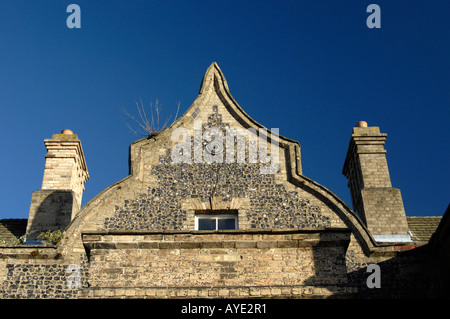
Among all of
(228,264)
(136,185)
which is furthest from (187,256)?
(136,185)

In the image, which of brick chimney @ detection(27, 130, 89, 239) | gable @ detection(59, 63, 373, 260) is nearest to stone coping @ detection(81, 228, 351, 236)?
gable @ detection(59, 63, 373, 260)

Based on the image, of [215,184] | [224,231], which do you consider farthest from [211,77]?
[224,231]

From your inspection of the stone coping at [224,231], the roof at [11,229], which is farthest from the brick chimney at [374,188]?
the roof at [11,229]

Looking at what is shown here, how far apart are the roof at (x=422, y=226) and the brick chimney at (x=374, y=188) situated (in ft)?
2.20

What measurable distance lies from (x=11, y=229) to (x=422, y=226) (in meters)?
11.8

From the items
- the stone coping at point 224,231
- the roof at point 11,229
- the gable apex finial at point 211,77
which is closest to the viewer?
the stone coping at point 224,231

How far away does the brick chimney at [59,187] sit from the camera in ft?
49.8

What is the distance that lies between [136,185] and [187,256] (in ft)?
9.07

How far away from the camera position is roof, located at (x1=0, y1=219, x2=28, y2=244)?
618 inches

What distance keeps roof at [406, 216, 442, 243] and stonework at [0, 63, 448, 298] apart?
1.14 m

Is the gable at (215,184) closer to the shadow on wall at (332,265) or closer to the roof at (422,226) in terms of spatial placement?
the shadow on wall at (332,265)

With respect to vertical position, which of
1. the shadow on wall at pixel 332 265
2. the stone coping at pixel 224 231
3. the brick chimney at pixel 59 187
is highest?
the brick chimney at pixel 59 187

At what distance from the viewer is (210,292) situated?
12062 mm
